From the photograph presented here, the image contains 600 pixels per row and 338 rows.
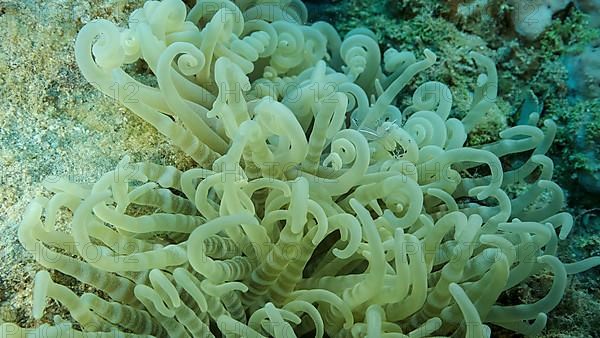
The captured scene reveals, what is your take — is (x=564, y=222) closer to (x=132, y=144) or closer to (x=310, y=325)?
(x=310, y=325)

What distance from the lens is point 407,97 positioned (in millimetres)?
2971

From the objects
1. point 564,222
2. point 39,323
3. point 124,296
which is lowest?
point 39,323

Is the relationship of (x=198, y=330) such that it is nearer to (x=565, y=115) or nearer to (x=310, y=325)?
(x=310, y=325)

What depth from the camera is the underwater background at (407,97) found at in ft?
6.50

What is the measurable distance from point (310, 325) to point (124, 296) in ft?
2.04

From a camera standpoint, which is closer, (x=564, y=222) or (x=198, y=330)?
(x=198, y=330)

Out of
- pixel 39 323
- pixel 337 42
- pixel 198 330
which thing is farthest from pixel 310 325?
pixel 337 42

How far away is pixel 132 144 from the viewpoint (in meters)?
2.11

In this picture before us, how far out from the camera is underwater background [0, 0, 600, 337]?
1980 millimetres

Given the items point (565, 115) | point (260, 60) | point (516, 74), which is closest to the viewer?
point (260, 60)

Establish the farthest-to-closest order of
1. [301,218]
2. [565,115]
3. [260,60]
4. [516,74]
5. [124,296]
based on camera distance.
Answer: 1. [516,74]
2. [565,115]
3. [260,60]
4. [124,296]
5. [301,218]

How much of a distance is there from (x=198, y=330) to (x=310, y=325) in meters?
0.40

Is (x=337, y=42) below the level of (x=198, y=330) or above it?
above

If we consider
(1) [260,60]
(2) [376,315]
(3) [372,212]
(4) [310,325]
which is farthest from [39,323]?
(1) [260,60]
